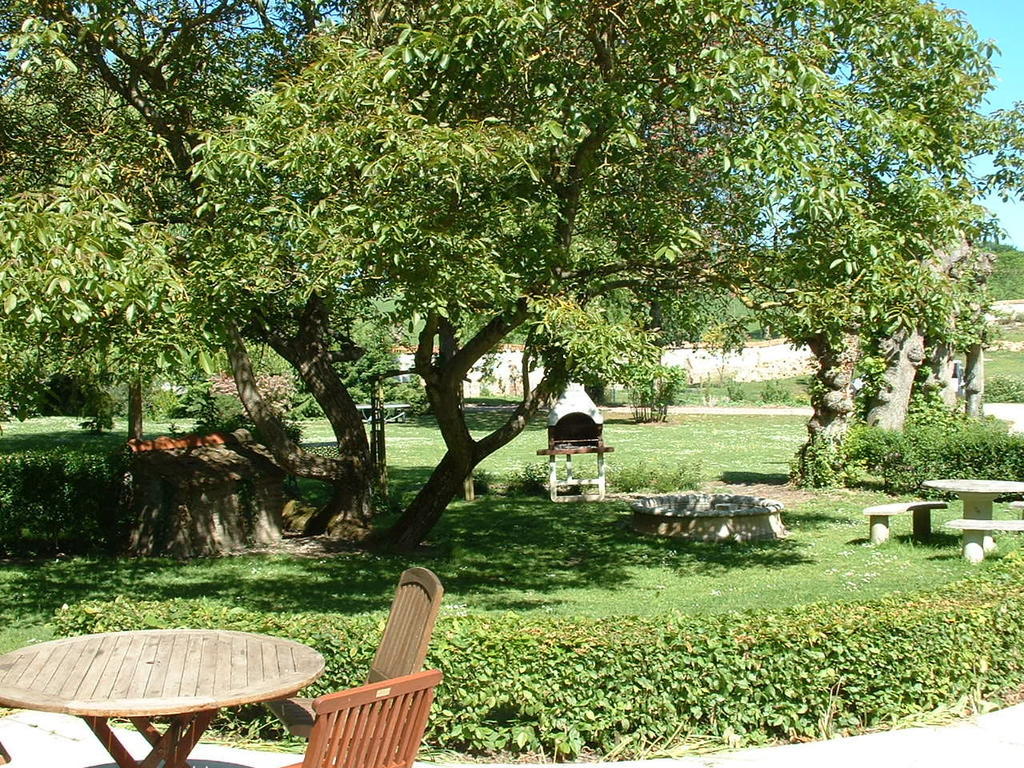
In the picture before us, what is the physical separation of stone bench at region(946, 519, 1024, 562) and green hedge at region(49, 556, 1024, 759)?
565 cm

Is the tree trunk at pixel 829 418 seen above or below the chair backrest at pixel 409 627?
above

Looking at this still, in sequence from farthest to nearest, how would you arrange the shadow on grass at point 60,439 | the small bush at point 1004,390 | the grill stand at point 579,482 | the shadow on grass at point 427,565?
1. the small bush at point 1004,390
2. the shadow on grass at point 60,439
3. the grill stand at point 579,482
4. the shadow on grass at point 427,565

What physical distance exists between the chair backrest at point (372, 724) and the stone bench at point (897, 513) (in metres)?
10.6

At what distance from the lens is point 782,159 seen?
8.43m

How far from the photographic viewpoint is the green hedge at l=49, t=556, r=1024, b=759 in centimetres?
587

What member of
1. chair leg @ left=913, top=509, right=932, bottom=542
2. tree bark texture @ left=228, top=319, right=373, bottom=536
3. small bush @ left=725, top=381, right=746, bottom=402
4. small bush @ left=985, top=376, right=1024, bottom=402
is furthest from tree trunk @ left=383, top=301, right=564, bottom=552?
small bush @ left=985, top=376, right=1024, bottom=402

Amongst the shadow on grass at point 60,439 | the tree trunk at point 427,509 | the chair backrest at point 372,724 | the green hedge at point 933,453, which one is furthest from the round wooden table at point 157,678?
the shadow on grass at point 60,439

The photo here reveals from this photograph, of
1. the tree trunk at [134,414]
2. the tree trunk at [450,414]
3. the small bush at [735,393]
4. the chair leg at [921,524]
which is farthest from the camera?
the small bush at [735,393]

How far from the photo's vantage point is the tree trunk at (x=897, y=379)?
19.8m

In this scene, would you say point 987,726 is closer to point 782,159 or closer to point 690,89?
point 782,159

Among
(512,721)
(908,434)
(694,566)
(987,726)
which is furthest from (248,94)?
(908,434)

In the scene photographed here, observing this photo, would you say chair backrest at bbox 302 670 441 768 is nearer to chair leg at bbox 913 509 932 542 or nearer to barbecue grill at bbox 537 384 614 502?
chair leg at bbox 913 509 932 542

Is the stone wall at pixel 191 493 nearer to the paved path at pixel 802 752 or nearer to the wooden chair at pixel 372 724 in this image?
the paved path at pixel 802 752

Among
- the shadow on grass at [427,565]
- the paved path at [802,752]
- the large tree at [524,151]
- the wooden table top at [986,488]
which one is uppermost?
the large tree at [524,151]
